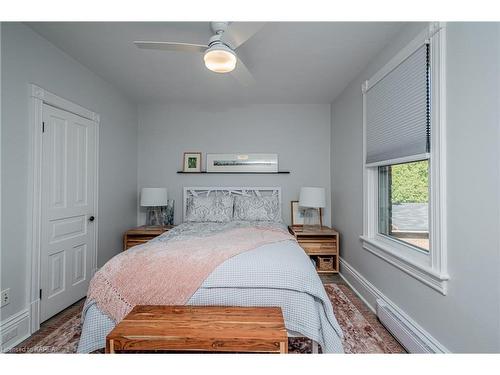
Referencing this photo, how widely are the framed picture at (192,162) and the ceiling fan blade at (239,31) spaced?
2309mm

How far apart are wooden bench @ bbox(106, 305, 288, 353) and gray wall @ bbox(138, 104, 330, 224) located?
2.63 meters

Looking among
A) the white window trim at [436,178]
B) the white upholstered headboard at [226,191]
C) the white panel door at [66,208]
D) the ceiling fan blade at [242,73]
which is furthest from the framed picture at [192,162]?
the white window trim at [436,178]

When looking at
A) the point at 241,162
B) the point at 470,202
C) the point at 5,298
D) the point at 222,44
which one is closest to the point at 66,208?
the point at 5,298

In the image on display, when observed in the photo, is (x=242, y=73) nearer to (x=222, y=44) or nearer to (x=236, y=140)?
(x=222, y=44)

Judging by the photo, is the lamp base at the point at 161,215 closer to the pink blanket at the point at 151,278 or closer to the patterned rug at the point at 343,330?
the patterned rug at the point at 343,330

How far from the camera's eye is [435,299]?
1.55 m

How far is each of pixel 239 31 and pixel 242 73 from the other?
49 cm

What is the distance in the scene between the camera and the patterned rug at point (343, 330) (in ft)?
5.79

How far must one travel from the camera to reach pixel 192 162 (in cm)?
385

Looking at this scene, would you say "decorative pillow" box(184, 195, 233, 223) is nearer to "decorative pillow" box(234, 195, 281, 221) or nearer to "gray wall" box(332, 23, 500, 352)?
"decorative pillow" box(234, 195, 281, 221)

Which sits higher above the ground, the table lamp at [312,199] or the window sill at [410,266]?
the table lamp at [312,199]

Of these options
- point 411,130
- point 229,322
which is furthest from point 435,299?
point 229,322

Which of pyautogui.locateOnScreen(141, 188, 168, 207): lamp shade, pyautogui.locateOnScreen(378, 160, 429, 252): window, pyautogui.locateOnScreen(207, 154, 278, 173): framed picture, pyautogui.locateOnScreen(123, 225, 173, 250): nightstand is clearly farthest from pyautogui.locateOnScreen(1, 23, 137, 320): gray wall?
pyautogui.locateOnScreen(378, 160, 429, 252): window
